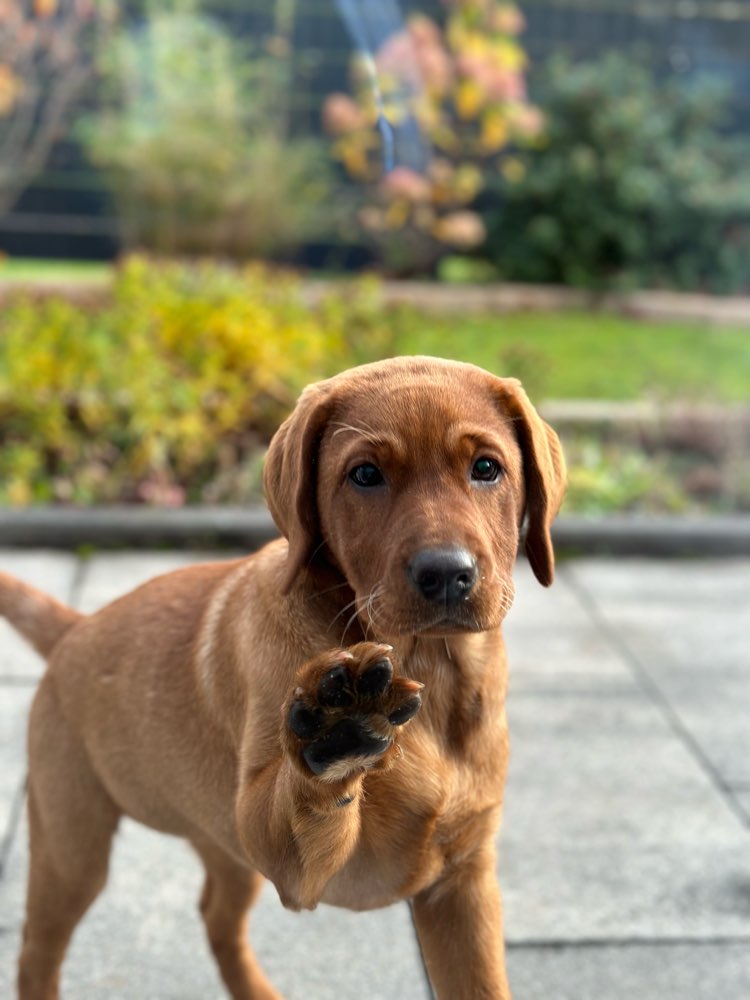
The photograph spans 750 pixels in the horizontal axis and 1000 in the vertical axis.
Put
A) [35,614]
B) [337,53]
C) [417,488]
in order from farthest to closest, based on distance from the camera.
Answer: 1. [337,53]
2. [35,614]
3. [417,488]

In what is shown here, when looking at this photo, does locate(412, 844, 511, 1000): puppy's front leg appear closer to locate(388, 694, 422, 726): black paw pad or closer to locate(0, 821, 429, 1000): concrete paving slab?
locate(388, 694, 422, 726): black paw pad

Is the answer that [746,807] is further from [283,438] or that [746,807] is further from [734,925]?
[283,438]

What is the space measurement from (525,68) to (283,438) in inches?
496

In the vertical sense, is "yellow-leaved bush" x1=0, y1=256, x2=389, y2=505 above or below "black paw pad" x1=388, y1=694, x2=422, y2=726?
below

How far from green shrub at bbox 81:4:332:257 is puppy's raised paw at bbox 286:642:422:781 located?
10.7m

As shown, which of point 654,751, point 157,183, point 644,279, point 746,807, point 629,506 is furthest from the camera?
point 644,279

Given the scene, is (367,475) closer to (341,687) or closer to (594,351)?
(341,687)

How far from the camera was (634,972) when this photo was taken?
3.16 m

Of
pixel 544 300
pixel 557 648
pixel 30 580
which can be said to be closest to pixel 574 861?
pixel 557 648

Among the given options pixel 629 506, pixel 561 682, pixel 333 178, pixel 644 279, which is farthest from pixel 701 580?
pixel 333 178

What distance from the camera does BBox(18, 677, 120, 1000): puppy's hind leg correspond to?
2.56 meters

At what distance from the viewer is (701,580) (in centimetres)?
630

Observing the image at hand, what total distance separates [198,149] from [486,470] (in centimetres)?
1049

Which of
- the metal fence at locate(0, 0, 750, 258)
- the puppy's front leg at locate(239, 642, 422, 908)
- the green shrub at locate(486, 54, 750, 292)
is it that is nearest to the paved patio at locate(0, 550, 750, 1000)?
the puppy's front leg at locate(239, 642, 422, 908)
